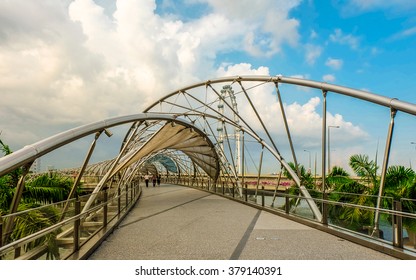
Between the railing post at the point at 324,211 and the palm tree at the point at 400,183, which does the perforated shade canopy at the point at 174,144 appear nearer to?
the palm tree at the point at 400,183

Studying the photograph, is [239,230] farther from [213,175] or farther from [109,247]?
[213,175]

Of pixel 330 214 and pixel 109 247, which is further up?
pixel 330 214

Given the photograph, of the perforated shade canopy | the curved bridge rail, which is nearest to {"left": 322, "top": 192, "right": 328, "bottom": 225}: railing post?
the curved bridge rail

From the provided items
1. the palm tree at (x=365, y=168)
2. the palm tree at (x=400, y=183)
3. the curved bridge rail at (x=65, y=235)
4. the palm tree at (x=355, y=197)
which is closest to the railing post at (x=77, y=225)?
the curved bridge rail at (x=65, y=235)

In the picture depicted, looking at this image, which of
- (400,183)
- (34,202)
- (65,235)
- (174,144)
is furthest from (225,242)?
(174,144)

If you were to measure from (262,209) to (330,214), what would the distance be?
6.14 meters

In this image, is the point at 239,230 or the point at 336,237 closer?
the point at 336,237

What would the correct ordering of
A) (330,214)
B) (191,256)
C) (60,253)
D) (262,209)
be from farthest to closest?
1. (262,209)
2. (330,214)
3. (191,256)
4. (60,253)

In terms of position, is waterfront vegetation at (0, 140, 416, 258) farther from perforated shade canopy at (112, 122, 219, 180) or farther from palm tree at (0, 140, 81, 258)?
perforated shade canopy at (112, 122, 219, 180)

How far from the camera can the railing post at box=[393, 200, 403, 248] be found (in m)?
6.98

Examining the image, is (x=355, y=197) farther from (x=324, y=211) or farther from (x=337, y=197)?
(x=337, y=197)

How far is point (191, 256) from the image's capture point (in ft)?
22.0

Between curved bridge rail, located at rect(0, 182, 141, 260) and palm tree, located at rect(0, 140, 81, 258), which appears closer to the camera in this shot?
curved bridge rail, located at rect(0, 182, 141, 260)
